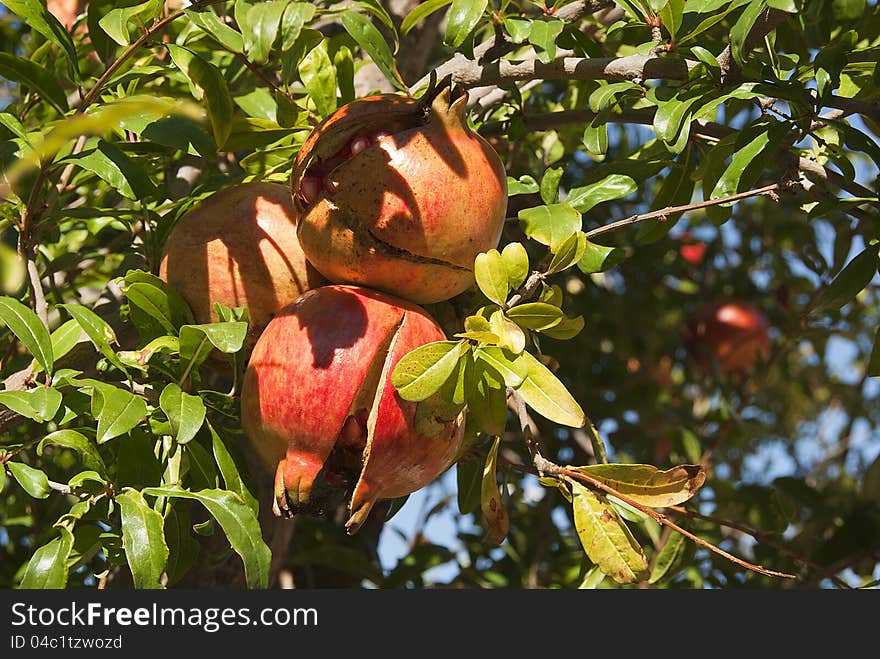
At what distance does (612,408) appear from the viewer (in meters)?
2.37

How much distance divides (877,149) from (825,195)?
0.08m

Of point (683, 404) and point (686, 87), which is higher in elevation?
point (686, 87)

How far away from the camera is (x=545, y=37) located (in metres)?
1.12

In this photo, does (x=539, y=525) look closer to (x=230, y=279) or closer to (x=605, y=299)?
(x=605, y=299)

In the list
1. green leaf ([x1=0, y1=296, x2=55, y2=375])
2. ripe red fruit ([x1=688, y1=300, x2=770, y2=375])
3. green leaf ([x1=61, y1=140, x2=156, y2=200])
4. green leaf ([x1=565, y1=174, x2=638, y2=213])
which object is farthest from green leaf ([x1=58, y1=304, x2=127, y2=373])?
ripe red fruit ([x1=688, y1=300, x2=770, y2=375])

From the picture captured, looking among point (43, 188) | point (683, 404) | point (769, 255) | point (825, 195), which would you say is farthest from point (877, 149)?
point (769, 255)

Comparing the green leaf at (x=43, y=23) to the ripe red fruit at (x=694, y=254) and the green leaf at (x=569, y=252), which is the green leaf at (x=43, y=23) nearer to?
the green leaf at (x=569, y=252)

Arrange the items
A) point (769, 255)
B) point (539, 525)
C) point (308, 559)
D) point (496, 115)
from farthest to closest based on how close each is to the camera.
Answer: point (769, 255)
point (539, 525)
point (308, 559)
point (496, 115)

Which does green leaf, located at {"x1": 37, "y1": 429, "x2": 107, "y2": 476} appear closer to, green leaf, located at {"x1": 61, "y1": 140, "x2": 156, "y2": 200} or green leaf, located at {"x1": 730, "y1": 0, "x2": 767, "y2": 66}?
green leaf, located at {"x1": 61, "y1": 140, "x2": 156, "y2": 200}

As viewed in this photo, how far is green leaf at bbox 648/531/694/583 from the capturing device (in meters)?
1.54

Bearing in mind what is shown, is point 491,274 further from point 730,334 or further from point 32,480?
point 730,334

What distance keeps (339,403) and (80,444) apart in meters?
0.27

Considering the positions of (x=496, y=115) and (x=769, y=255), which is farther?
(x=769, y=255)

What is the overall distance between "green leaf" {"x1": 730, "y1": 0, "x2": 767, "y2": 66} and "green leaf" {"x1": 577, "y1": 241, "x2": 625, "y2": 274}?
10.4 inches
